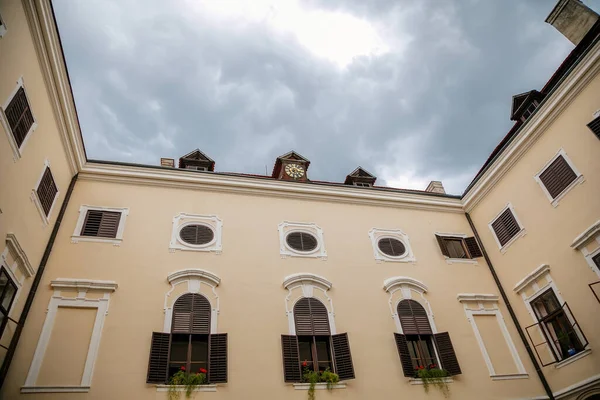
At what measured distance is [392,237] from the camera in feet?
52.5

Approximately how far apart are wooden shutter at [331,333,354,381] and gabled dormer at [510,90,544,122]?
9772mm

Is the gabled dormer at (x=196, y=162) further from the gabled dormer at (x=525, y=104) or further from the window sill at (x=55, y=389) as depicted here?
the gabled dormer at (x=525, y=104)

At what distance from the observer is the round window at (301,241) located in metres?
14.6

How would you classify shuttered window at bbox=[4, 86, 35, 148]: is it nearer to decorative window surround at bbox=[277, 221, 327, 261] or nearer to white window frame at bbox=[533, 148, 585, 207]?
decorative window surround at bbox=[277, 221, 327, 261]

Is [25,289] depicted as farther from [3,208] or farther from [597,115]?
[597,115]

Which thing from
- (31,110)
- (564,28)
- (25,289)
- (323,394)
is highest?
(564,28)

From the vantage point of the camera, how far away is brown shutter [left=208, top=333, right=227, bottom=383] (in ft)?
36.2

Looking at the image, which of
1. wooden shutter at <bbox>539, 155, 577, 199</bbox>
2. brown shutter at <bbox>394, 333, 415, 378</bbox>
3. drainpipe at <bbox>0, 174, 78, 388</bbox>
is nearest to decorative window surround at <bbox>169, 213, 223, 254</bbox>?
drainpipe at <bbox>0, 174, 78, 388</bbox>

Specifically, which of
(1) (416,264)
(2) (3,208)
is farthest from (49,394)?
(1) (416,264)

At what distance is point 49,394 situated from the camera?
32.5 ft

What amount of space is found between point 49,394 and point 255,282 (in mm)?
5743

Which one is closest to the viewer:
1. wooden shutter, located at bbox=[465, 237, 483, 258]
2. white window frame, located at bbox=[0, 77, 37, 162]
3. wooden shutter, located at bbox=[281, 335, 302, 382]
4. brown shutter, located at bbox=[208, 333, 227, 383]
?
white window frame, located at bbox=[0, 77, 37, 162]

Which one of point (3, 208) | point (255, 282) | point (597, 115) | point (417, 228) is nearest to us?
point (3, 208)

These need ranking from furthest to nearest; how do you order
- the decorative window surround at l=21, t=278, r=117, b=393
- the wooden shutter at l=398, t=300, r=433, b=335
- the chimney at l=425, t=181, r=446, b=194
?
the chimney at l=425, t=181, r=446, b=194
the wooden shutter at l=398, t=300, r=433, b=335
the decorative window surround at l=21, t=278, r=117, b=393
